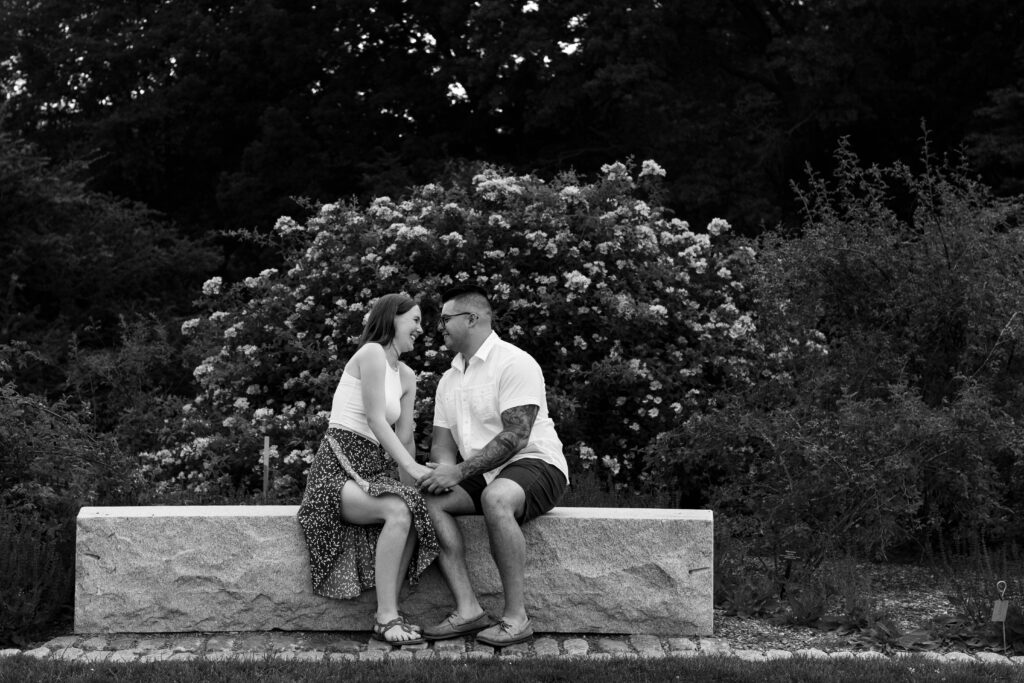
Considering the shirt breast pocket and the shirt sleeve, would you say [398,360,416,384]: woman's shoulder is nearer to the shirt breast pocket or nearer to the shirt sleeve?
the shirt breast pocket

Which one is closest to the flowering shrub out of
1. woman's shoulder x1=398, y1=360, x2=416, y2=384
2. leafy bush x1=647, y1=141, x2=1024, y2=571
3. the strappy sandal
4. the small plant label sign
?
leafy bush x1=647, y1=141, x2=1024, y2=571

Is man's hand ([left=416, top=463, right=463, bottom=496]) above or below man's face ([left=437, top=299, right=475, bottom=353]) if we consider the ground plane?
below

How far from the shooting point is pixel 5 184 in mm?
14180

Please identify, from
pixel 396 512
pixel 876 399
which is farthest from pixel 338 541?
pixel 876 399

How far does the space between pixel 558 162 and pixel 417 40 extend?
4.29 metres

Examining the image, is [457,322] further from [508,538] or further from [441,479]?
[508,538]

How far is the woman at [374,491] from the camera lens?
5082 millimetres

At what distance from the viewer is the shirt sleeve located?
5.21 meters

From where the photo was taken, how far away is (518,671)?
4.55m

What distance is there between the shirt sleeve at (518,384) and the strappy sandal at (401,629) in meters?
0.98

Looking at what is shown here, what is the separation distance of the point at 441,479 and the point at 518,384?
52cm

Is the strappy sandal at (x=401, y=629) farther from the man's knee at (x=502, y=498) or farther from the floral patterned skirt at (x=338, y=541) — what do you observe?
the man's knee at (x=502, y=498)

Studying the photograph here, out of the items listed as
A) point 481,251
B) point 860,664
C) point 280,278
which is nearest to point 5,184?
point 280,278

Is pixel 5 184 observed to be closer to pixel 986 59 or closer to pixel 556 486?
pixel 556 486
